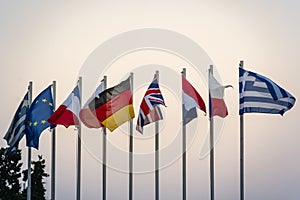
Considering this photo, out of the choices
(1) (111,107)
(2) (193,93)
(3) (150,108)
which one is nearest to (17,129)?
(1) (111,107)

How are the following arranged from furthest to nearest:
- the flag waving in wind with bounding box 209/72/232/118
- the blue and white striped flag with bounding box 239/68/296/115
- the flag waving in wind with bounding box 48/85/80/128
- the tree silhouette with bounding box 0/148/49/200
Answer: the tree silhouette with bounding box 0/148/49/200, the flag waving in wind with bounding box 48/85/80/128, the flag waving in wind with bounding box 209/72/232/118, the blue and white striped flag with bounding box 239/68/296/115

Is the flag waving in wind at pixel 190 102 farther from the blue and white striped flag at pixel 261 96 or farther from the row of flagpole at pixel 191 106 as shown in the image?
the blue and white striped flag at pixel 261 96

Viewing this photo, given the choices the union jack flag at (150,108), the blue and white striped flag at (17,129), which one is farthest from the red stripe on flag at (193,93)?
the blue and white striped flag at (17,129)

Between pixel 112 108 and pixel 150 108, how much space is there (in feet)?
4.91

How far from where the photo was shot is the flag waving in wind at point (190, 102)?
37.4 meters

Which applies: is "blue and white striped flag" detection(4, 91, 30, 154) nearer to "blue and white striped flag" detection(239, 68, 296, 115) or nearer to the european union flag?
the european union flag

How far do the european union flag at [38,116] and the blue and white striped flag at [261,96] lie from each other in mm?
7806

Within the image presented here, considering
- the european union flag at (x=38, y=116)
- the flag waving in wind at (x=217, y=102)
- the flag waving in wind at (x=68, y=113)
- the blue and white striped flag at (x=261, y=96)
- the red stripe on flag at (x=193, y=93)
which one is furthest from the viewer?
the european union flag at (x=38, y=116)

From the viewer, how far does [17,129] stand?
38625 millimetres

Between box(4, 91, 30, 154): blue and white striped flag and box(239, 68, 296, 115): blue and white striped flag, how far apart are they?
871cm

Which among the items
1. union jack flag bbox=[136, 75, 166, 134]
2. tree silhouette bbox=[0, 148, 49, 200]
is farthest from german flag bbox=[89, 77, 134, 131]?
tree silhouette bbox=[0, 148, 49, 200]

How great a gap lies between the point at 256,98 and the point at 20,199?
2457 cm

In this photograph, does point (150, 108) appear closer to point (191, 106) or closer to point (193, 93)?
point (191, 106)

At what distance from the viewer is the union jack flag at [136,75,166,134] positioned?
38.0 metres
